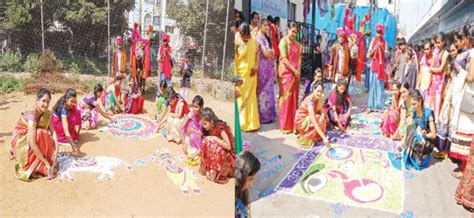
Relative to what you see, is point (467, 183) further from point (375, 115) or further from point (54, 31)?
point (54, 31)

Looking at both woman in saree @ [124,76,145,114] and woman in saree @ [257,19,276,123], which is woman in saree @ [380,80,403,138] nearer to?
woman in saree @ [257,19,276,123]

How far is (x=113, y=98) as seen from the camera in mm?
3531

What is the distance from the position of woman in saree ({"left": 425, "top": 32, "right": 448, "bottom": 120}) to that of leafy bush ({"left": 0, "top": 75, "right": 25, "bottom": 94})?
114 inches

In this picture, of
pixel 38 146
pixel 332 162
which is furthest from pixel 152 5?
pixel 332 162

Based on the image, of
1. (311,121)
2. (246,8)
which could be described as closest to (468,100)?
(311,121)

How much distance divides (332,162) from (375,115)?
143 cm

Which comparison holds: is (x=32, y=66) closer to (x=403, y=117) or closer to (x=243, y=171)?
(x=243, y=171)

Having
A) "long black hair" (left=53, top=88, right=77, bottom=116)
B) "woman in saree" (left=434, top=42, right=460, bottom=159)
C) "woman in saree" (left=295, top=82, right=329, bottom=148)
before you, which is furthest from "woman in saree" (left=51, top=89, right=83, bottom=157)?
"woman in saree" (left=434, top=42, right=460, bottom=159)

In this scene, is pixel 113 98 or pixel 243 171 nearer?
pixel 243 171

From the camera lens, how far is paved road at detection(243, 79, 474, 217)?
1.73 meters

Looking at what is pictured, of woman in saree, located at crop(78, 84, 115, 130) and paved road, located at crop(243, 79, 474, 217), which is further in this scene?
woman in saree, located at crop(78, 84, 115, 130)

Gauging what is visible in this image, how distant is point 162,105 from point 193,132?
75 centimetres

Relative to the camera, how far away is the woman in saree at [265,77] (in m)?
2.36

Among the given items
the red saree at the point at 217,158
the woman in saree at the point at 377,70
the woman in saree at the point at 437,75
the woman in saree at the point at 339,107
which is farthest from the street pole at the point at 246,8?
the woman in saree at the point at 377,70
